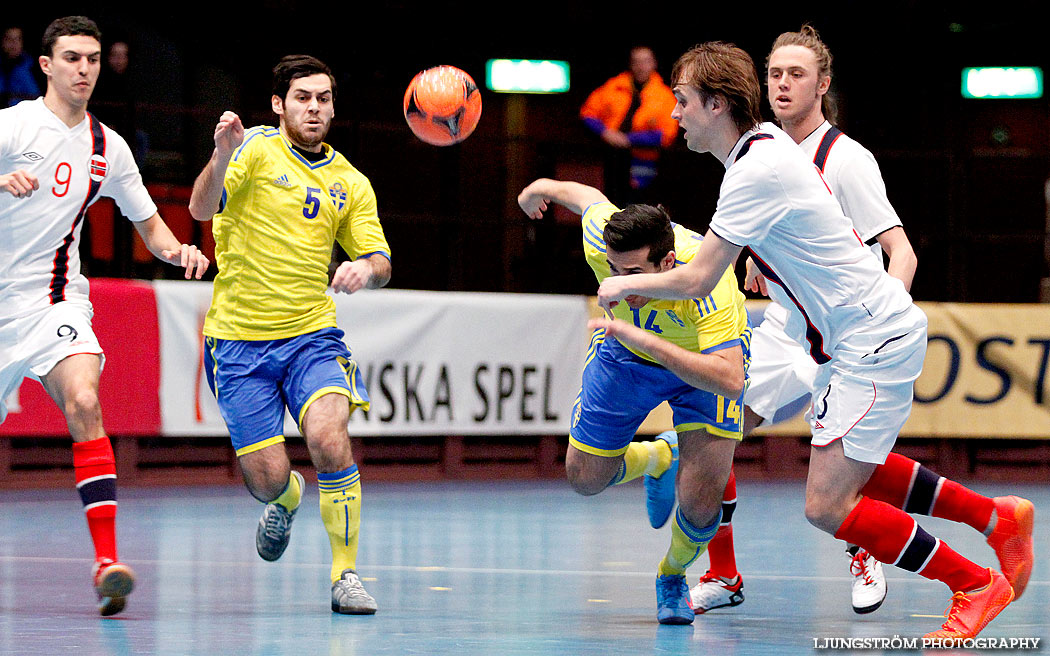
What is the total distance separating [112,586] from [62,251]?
4.70 feet

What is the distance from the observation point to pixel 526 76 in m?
16.9

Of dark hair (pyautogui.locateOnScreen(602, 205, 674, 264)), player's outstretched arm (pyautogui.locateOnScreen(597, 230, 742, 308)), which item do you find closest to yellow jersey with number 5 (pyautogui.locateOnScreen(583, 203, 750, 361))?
dark hair (pyautogui.locateOnScreen(602, 205, 674, 264))

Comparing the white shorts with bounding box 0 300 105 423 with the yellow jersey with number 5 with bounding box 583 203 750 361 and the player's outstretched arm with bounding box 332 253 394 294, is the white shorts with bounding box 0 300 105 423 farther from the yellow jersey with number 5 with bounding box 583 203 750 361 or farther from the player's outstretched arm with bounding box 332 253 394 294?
the yellow jersey with number 5 with bounding box 583 203 750 361

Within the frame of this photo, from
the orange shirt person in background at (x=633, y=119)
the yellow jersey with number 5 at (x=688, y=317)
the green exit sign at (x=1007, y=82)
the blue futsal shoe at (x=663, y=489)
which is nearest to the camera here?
the yellow jersey with number 5 at (x=688, y=317)

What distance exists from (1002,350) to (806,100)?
7.49m

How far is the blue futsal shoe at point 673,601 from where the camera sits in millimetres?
5449

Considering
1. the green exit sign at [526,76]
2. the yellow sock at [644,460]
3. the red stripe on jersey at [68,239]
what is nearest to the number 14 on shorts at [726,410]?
the yellow sock at [644,460]

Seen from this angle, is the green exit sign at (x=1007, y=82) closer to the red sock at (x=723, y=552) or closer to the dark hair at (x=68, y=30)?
the red sock at (x=723, y=552)

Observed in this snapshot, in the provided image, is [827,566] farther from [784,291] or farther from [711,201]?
[711,201]

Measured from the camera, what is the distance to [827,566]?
7211 mm

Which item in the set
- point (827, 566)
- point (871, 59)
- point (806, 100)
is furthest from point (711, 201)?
point (806, 100)

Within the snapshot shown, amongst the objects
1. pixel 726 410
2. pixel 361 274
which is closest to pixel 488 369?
pixel 361 274

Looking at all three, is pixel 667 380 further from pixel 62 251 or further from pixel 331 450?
pixel 62 251

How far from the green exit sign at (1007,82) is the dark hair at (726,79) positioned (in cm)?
1426
